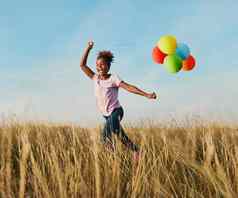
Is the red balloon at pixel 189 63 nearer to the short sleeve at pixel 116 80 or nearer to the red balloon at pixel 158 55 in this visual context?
the red balloon at pixel 158 55

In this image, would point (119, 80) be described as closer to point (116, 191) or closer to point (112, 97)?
point (112, 97)

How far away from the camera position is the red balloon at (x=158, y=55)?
6.39 m

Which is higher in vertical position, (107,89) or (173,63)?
(173,63)

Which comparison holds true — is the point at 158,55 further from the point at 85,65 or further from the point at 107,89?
the point at 107,89

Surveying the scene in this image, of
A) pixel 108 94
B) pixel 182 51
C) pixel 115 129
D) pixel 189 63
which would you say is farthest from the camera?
pixel 189 63

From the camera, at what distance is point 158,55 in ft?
21.0

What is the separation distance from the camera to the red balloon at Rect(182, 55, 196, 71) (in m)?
6.53

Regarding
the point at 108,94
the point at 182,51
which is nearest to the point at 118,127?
A: the point at 108,94

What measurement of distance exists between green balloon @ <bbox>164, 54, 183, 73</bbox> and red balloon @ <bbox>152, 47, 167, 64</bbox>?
18 cm

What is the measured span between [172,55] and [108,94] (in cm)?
251

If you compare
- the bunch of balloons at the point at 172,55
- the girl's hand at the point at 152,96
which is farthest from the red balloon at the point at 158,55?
the girl's hand at the point at 152,96

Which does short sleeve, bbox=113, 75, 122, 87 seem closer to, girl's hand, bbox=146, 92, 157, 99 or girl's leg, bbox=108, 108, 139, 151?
girl's leg, bbox=108, 108, 139, 151

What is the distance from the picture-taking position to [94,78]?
414 centimetres

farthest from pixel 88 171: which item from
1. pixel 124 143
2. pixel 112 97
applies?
pixel 112 97
